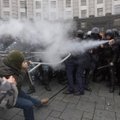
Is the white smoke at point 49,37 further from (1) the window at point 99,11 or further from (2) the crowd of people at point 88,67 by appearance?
(1) the window at point 99,11

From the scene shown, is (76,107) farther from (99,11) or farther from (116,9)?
(99,11)

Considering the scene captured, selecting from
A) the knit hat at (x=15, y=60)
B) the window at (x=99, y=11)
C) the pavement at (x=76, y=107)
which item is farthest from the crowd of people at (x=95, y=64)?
the window at (x=99, y=11)

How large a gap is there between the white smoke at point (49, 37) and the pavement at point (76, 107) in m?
1.06

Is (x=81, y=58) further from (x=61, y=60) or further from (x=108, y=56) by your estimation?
(x=108, y=56)

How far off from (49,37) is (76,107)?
2.27 meters

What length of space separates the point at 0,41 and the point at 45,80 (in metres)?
2.02

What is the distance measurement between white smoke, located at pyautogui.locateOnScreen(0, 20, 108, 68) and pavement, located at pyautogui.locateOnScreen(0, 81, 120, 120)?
3.48 ft

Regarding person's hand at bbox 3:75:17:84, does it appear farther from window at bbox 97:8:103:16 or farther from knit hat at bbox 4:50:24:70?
window at bbox 97:8:103:16

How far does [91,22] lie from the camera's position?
31172mm

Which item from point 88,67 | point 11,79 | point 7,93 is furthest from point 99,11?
point 7,93

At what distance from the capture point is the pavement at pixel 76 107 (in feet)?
14.7

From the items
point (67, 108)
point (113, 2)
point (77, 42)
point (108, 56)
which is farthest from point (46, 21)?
point (113, 2)

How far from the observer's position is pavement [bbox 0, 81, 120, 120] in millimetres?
4469

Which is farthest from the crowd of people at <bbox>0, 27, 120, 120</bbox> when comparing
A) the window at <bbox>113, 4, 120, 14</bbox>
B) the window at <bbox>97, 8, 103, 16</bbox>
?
the window at <bbox>97, 8, 103, 16</bbox>
